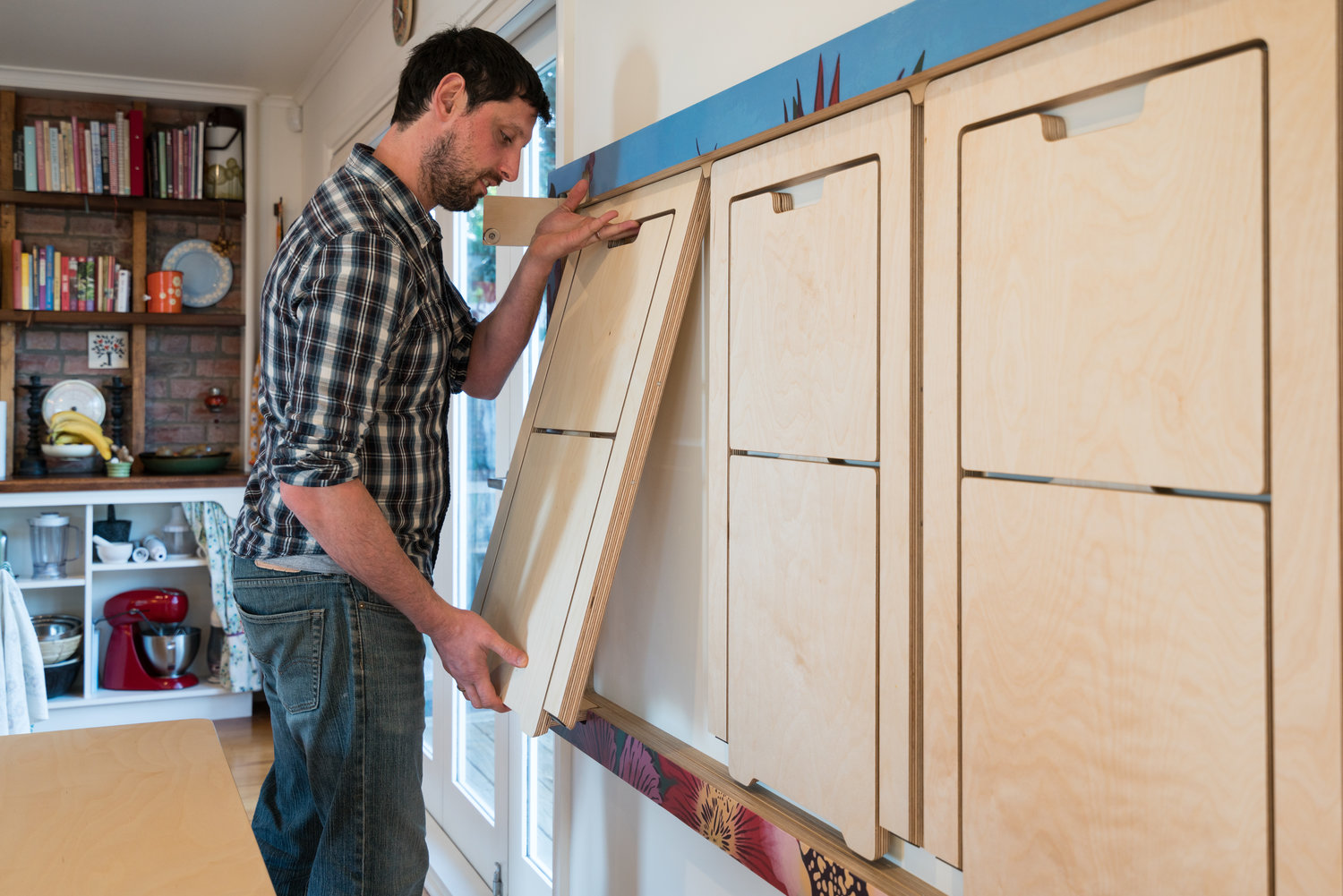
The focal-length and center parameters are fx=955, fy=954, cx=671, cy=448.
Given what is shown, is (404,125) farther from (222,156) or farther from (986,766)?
(222,156)

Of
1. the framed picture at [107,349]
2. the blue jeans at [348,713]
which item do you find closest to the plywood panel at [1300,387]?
the blue jeans at [348,713]

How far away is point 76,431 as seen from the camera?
13.0 ft

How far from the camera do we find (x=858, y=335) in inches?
40.6

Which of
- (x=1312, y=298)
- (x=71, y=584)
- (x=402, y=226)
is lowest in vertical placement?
(x=71, y=584)

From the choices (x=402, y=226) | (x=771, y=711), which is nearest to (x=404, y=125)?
(x=402, y=226)

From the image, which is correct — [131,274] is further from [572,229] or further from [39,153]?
[572,229]

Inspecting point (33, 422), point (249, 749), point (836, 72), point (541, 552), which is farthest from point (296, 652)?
point (33, 422)

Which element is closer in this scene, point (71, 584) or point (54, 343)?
point (71, 584)

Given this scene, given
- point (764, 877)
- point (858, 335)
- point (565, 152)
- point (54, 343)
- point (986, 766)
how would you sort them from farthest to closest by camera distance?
point (54, 343) → point (565, 152) → point (764, 877) → point (858, 335) → point (986, 766)

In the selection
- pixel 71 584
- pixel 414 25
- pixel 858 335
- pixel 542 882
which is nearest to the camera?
pixel 858 335

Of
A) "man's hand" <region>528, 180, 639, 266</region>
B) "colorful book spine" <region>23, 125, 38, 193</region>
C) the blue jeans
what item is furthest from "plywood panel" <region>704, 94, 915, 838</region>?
"colorful book spine" <region>23, 125, 38, 193</region>

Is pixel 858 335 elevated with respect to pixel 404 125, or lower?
lower

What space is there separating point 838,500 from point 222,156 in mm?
4180

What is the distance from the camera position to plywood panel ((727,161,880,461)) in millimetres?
1025
